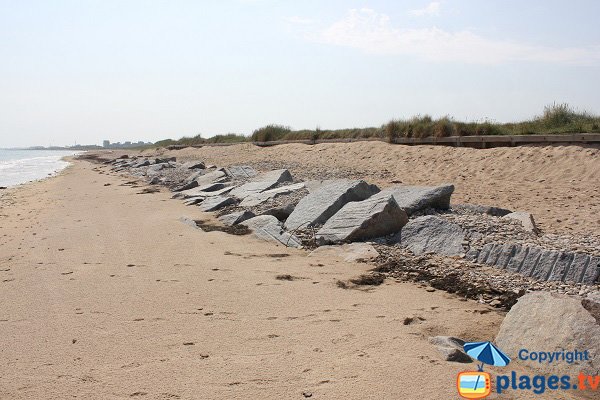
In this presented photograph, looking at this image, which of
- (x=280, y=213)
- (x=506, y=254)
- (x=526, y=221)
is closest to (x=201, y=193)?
(x=280, y=213)

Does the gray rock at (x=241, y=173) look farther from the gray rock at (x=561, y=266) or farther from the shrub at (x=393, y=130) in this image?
the gray rock at (x=561, y=266)

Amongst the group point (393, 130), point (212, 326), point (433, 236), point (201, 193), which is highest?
point (393, 130)

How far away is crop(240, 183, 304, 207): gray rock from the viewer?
8.18 m

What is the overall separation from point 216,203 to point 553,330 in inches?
259

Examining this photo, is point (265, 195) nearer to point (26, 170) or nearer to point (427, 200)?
point (427, 200)

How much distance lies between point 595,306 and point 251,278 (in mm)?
2640

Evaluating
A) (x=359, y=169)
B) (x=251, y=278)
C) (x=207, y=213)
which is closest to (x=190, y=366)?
(x=251, y=278)

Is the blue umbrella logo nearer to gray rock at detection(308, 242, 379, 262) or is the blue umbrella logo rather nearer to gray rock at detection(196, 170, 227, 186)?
gray rock at detection(308, 242, 379, 262)

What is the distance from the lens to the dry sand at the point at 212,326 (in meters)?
2.41

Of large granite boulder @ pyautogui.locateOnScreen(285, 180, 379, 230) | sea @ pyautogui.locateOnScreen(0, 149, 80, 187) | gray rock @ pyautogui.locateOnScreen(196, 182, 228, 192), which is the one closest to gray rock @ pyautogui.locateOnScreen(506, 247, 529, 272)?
large granite boulder @ pyautogui.locateOnScreen(285, 180, 379, 230)

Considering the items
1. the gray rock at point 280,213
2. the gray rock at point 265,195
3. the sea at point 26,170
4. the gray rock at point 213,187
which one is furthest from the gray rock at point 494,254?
the sea at point 26,170

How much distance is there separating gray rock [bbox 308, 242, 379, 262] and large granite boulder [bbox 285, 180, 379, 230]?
1.00 meters

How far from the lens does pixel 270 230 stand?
20.3 feet

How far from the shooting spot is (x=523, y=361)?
2.61m
